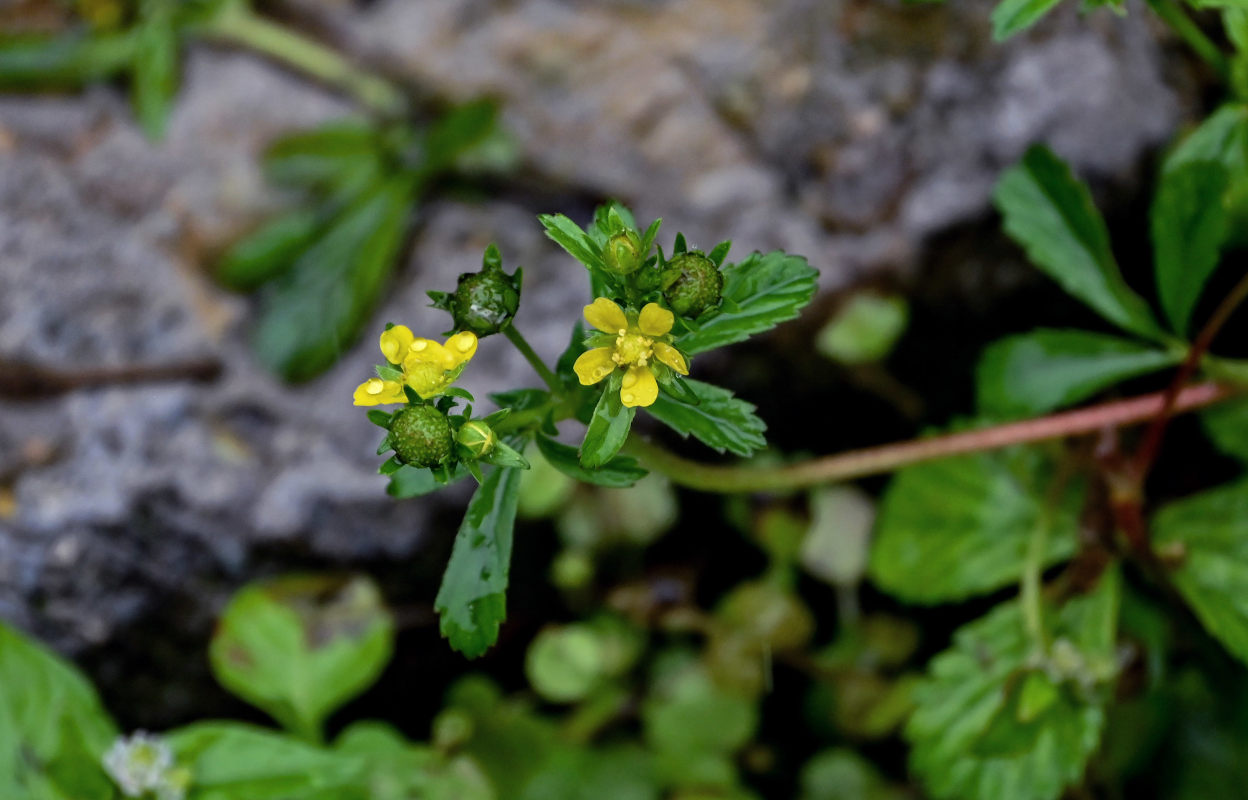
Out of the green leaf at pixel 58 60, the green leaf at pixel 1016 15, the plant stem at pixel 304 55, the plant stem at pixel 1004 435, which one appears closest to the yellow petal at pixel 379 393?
the plant stem at pixel 1004 435

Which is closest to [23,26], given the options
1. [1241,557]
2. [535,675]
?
[535,675]

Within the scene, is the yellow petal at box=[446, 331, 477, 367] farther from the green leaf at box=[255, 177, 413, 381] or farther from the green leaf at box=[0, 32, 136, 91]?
the green leaf at box=[0, 32, 136, 91]

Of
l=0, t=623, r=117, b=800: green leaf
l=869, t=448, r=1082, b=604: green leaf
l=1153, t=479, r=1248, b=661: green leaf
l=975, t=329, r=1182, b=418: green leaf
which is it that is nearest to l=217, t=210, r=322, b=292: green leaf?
l=0, t=623, r=117, b=800: green leaf

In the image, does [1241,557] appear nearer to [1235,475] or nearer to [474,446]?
[1235,475]

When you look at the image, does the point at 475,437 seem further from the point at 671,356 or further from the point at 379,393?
the point at 671,356

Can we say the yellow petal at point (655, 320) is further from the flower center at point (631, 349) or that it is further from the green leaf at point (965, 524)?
the green leaf at point (965, 524)

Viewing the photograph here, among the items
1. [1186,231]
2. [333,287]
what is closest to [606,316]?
[1186,231]

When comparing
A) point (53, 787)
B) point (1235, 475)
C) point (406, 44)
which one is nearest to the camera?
point (53, 787)
